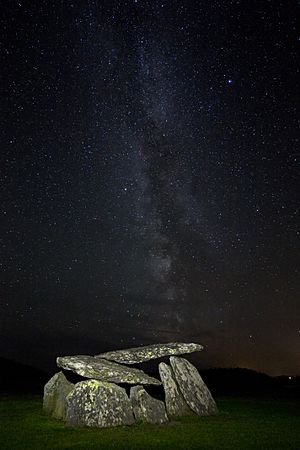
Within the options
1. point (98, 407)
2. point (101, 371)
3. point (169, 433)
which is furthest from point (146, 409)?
point (101, 371)

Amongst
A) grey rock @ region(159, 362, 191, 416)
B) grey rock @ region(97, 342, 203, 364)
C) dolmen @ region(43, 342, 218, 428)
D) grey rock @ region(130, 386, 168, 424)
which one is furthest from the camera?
grey rock @ region(97, 342, 203, 364)

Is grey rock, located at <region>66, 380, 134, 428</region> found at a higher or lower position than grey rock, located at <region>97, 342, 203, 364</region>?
lower

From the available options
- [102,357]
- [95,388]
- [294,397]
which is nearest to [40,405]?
[102,357]

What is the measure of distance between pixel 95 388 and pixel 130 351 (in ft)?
12.8

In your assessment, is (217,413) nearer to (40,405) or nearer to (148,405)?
(148,405)

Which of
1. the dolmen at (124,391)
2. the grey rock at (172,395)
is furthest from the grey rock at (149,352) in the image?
the grey rock at (172,395)

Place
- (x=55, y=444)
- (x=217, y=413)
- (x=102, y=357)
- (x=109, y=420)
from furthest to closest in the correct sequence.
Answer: (x=102, y=357), (x=217, y=413), (x=109, y=420), (x=55, y=444)

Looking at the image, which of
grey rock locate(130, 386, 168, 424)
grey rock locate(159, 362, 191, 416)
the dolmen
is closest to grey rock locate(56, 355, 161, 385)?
the dolmen

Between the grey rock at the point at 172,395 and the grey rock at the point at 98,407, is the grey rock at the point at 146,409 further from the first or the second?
the grey rock at the point at 172,395

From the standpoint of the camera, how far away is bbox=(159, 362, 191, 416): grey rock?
16.8 m

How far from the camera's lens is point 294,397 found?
2600 centimetres

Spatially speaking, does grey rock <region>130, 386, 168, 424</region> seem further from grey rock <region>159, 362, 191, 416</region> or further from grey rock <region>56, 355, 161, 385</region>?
grey rock <region>159, 362, 191, 416</region>

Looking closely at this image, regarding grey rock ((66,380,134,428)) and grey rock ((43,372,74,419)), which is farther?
grey rock ((43,372,74,419))

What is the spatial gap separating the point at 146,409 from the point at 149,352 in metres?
3.52
